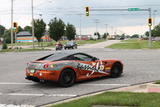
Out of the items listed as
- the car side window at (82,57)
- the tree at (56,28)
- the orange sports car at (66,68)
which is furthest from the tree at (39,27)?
the car side window at (82,57)

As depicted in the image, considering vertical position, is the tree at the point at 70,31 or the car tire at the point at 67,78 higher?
the tree at the point at 70,31

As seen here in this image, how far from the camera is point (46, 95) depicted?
766 centimetres

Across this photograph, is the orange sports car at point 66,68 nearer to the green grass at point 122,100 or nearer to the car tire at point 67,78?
the car tire at point 67,78

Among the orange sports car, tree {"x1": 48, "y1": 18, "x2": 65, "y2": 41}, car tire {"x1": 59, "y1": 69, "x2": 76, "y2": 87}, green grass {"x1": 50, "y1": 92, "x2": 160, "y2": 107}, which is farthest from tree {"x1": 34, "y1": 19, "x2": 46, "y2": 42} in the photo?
green grass {"x1": 50, "y1": 92, "x2": 160, "y2": 107}

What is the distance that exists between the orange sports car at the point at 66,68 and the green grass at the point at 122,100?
2.12 m

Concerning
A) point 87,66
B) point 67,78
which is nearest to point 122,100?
point 67,78

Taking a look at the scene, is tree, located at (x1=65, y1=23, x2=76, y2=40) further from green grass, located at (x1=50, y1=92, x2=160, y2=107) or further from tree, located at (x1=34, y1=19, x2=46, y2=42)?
green grass, located at (x1=50, y1=92, x2=160, y2=107)

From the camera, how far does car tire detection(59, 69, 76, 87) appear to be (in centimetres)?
875

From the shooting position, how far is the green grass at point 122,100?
6.09 metres

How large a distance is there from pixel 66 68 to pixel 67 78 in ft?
1.19

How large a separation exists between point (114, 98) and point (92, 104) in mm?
741

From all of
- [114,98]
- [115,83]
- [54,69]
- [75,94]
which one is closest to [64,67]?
[54,69]

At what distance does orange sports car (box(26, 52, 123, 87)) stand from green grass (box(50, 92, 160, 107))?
2.12 meters

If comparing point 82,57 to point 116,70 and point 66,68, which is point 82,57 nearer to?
point 66,68
